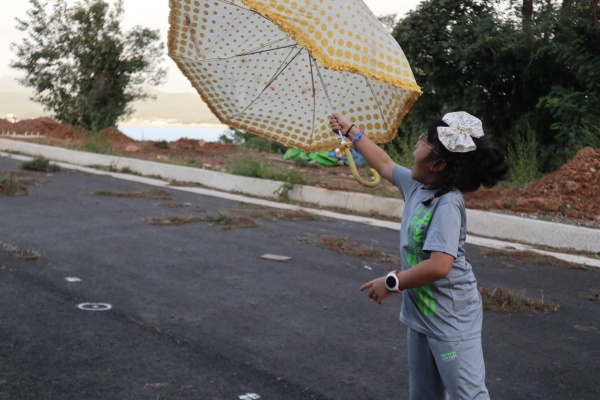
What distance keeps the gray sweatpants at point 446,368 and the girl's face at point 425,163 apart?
595mm

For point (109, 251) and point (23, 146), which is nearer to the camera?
point (109, 251)

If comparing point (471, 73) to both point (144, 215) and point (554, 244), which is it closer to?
point (554, 244)

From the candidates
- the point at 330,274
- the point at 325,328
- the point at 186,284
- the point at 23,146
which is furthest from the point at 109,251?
the point at 23,146

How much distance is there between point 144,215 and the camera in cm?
1042

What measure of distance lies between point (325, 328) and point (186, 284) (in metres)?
1.63

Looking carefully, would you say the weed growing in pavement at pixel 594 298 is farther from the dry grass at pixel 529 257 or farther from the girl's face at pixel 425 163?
the girl's face at pixel 425 163

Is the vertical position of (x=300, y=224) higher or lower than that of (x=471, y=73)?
lower

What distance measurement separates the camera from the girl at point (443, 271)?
293 cm

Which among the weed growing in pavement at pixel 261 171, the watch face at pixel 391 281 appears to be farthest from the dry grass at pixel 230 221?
the watch face at pixel 391 281

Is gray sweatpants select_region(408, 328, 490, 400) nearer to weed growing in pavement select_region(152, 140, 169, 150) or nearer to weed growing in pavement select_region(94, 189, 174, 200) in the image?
weed growing in pavement select_region(94, 189, 174, 200)

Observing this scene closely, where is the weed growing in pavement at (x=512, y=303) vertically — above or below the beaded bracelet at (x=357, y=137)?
below

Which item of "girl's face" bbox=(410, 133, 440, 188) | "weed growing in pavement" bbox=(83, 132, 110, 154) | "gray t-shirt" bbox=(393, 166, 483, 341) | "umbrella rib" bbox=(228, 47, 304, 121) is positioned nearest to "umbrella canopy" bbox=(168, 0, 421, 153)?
"umbrella rib" bbox=(228, 47, 304, 121)

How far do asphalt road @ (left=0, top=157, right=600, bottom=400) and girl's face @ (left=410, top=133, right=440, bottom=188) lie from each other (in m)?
1.68

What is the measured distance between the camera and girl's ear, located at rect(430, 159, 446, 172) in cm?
303
